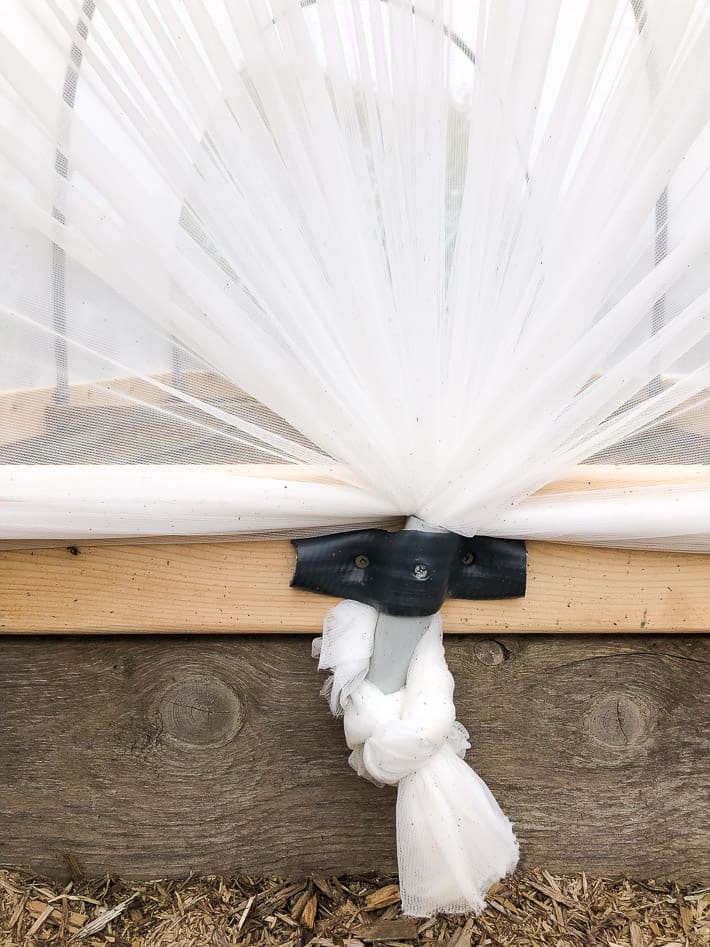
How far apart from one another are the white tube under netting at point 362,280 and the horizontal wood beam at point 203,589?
0.04 metres

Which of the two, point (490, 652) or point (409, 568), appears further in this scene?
point (490, 652)

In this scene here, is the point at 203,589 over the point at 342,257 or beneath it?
beneath

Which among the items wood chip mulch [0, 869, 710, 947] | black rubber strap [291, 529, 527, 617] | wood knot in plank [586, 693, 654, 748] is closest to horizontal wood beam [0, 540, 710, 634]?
black rubber strap [291, 529, 527, 617]

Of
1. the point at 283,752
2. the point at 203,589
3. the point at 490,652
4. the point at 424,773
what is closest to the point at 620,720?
the point at 490,652

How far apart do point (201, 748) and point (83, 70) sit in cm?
67

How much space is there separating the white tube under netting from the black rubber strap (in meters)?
0.02

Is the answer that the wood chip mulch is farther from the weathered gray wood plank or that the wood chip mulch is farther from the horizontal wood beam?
the horizontal wood beam

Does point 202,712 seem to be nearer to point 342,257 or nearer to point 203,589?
point 203,589

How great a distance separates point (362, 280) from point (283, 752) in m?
0.52

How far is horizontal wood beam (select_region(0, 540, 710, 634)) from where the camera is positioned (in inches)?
34.5

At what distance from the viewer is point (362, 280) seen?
0.76 meters

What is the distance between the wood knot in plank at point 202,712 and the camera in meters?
0.94

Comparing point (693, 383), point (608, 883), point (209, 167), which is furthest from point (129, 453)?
point (608, 883)

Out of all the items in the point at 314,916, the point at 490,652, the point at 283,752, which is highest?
the point at 490,652
